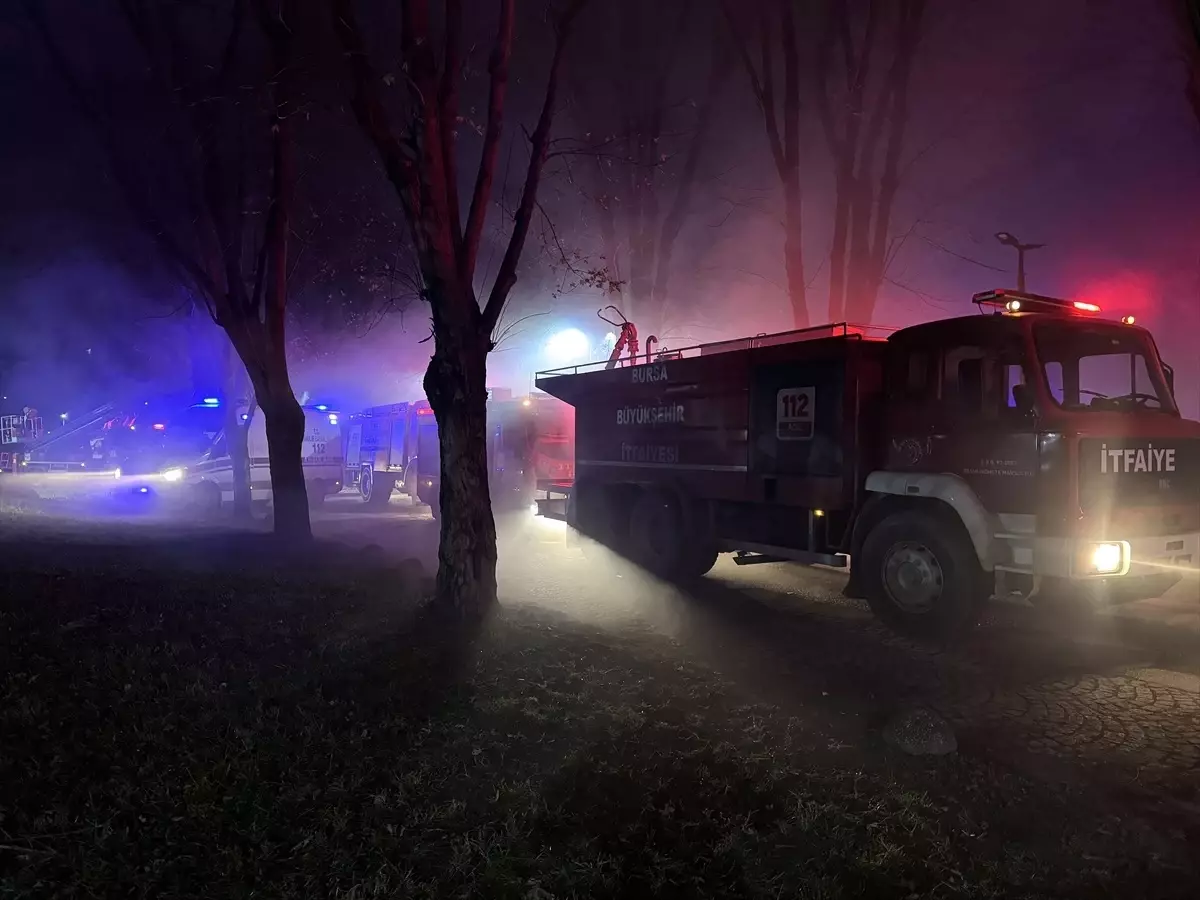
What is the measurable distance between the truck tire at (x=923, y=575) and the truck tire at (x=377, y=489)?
698 inches

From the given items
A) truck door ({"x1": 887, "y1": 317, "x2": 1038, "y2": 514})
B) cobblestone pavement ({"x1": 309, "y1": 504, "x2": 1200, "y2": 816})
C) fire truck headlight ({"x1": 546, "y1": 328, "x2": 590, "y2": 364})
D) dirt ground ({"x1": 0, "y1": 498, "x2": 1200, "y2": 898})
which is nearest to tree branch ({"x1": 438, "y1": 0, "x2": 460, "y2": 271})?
dirt ground ({"x1": 0, "y1": 498, "x2": 1200, "y2": 898})

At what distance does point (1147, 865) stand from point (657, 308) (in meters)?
17.9

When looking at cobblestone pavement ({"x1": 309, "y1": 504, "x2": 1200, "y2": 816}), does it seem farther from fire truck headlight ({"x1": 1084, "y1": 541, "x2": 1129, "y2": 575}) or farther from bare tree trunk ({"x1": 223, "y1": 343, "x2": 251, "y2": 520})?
bare tree trunk ({"x1": 223, "y1": 343, "x2": 251, "y2": 520})

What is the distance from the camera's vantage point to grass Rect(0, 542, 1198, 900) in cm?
331

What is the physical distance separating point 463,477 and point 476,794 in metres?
3.67

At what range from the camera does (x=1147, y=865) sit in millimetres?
3547

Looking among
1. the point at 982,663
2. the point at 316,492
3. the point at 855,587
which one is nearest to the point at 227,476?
the point at 316,492

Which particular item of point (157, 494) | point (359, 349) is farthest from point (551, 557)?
point (359, 349)

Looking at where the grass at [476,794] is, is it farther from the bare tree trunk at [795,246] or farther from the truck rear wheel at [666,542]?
the bare tree trunk at [795,246]

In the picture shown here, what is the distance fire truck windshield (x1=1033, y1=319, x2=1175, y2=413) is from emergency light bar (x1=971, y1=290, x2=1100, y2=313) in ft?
1.13

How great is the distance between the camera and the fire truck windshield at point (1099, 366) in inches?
283

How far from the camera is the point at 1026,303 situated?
25.0 ft

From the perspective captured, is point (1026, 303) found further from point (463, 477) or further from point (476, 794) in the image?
point (476, 794)

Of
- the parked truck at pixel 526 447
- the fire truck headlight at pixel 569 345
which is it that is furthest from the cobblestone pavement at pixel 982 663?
the fire truck headlight at pixel 569 345
